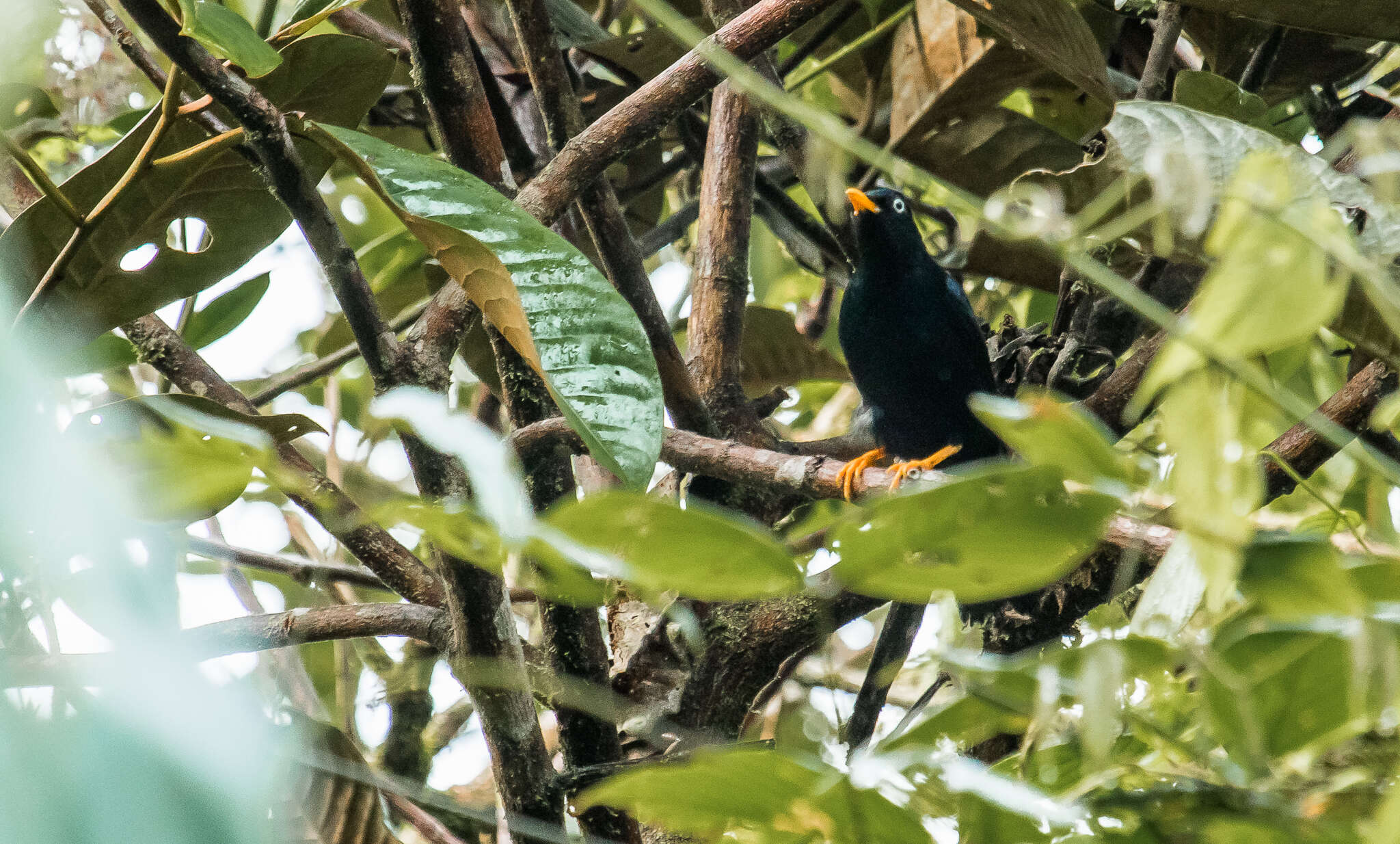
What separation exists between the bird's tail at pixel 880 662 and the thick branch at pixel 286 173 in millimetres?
1003

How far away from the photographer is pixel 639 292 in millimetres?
2117

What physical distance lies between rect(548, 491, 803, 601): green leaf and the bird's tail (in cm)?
145

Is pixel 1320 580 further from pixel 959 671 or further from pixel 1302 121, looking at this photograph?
pixel 1302 121

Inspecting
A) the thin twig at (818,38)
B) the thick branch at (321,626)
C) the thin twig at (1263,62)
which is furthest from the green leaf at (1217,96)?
the thick branch at (321,626)

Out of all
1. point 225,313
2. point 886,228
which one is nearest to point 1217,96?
point 886,228

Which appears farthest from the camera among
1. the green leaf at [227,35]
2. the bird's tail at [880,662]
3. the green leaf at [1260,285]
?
the bird's tail at [880,662]

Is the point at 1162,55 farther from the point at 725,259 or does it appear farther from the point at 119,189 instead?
the point at 119,189

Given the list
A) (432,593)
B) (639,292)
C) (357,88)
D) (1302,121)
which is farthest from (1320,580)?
(1302,121)

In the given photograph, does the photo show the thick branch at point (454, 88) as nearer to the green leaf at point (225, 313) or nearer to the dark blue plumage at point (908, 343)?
the green leaf at point (225, 313)

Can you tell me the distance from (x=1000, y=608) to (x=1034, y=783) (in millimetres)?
1594

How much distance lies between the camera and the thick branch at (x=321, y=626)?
64.7 inches

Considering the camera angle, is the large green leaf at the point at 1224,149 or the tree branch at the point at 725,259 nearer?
the large green leaf at the point at 1224,149

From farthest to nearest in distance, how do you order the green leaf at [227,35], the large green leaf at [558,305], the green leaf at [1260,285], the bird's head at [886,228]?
the bird's head at [886,228] < the green leaf at [227,35] < the large green leaf at [558,305] < the green leaf at [1260,285]

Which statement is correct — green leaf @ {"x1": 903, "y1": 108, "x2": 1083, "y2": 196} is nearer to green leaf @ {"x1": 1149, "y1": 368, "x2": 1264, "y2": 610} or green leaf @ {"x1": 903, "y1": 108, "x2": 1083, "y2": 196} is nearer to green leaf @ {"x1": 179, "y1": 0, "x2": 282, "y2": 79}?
green leaf @ {"x1": 179, "y1": 0, "x2": 282, "y2": 79}
